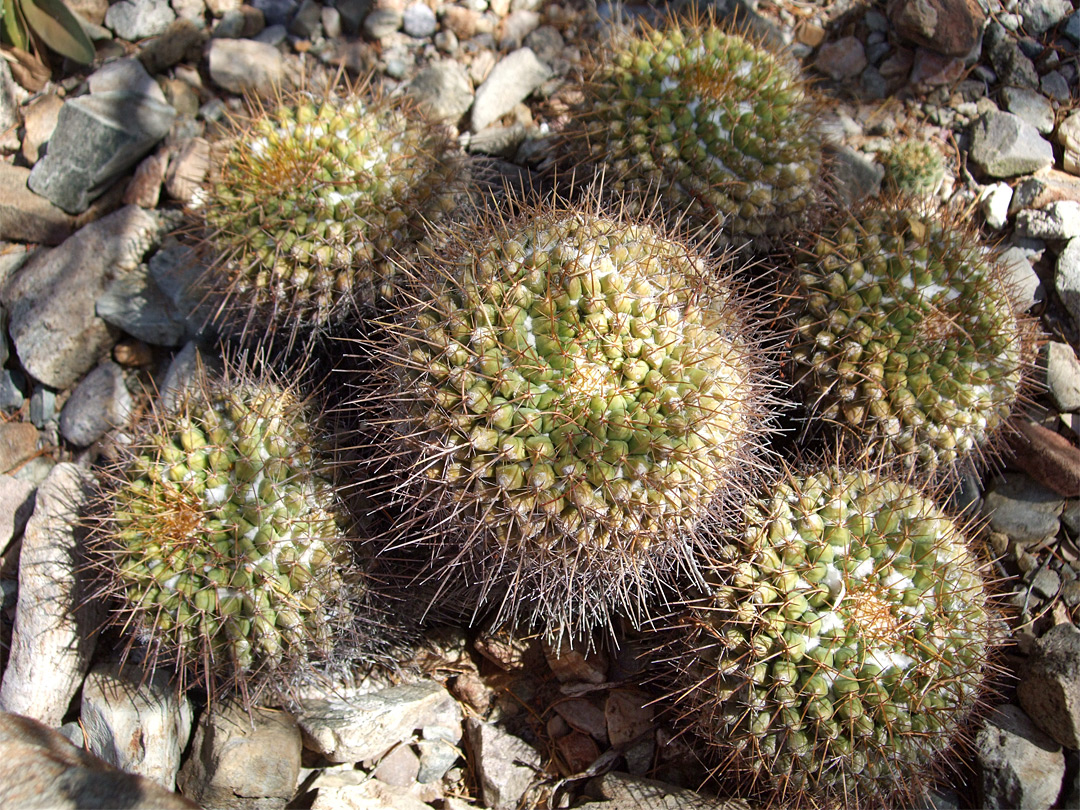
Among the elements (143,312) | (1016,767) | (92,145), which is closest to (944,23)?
(1016,767)

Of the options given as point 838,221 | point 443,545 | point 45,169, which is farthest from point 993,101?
point 45,169

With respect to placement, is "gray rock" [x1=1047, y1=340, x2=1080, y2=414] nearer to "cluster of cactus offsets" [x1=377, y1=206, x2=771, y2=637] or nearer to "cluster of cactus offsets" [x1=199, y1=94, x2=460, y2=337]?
"cluster of cactus offsets" [x1=377, y1=206, x2=771, y2=637]

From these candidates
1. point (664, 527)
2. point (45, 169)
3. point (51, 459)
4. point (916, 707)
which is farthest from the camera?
point (45, 169)

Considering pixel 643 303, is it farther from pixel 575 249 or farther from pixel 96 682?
pixel 96 682

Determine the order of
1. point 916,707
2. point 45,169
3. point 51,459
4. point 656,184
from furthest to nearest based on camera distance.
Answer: point 45,169 < point 51,459 < point 656,184 < point 916,707

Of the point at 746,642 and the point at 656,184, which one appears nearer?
the point at 746,642

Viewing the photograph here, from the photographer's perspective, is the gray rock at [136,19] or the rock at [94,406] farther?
the gray rock at [136,19]

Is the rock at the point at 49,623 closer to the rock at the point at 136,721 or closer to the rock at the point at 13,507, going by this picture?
the rock at the point at 136,721

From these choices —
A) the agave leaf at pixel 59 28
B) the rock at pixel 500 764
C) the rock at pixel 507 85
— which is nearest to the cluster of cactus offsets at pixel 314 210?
the rock at pixel 507 85
